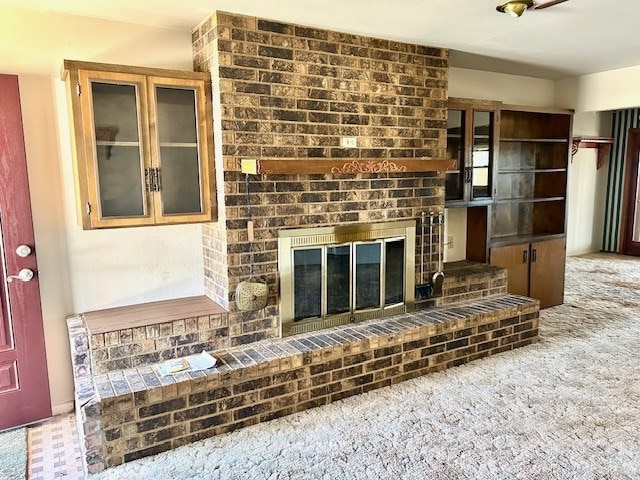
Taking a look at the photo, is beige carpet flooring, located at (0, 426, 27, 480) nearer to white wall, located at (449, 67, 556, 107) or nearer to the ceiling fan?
the ceiling fan

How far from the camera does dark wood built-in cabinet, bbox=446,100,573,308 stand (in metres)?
4.32

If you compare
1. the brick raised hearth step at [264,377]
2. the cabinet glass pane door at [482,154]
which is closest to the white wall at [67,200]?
the brick raised hearth step at [264,377]

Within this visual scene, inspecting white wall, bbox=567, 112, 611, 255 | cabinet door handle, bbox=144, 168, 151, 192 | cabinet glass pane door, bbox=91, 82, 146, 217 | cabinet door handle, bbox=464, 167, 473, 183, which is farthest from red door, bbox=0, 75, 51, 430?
white wall, bbox=567, 112, 611, 255

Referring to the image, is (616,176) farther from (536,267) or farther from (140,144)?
(140,144)

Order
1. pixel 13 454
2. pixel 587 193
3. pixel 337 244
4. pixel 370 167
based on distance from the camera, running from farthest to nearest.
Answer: pixel 587 193 → pixel 337 244 → pixel 370 167 → pixel 13 454

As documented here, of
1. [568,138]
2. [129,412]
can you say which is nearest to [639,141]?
[568,138]

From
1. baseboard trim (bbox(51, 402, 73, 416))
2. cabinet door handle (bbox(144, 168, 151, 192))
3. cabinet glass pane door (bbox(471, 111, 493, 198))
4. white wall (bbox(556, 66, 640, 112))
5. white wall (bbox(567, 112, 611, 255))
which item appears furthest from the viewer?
white wall (bbox(567, 112, 611, 255))

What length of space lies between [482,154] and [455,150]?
13.4 inches

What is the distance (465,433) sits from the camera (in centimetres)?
254

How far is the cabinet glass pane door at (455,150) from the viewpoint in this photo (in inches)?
160

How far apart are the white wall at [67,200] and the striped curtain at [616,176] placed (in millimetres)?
6624

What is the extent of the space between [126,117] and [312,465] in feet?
6.87

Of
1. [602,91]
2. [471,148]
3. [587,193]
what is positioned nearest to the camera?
[471,148]

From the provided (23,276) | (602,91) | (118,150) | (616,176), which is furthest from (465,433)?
(616,176)
